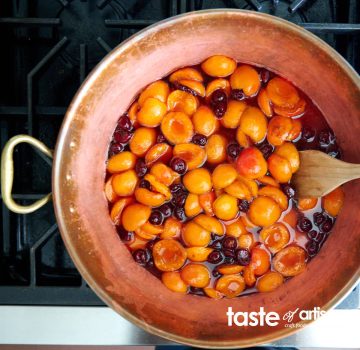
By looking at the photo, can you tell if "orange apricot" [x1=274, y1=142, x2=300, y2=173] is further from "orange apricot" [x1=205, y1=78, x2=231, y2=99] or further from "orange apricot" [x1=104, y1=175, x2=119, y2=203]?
"orange apricot" [x1=104, y1=175, x2=119, y2=203]

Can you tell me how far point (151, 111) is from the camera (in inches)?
35.7

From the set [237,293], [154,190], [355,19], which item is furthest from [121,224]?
[355,19]

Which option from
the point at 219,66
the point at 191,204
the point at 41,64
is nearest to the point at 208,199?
the point at 191,204

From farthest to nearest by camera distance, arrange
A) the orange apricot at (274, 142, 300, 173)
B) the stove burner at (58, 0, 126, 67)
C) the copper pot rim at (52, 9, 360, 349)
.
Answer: the stove burner at (58, 0, 126, 67), the orange apricot at (274, 142, 300, 173), the copper pot rim at (52, 9, 360, 349)

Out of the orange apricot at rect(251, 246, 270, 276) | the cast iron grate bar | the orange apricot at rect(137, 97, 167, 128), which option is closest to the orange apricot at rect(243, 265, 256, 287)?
the orange apricot at rect(251, 246, 270, 276)

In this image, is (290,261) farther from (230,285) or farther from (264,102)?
(264,102)

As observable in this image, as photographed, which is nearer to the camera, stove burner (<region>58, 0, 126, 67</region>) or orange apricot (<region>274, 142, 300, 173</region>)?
orange apricot (<region>274, 142, 300, 173</region>)

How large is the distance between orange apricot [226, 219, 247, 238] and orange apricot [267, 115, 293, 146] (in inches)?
6.2

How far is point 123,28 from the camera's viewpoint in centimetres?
96

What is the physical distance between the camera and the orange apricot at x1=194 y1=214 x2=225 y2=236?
3.02 ft

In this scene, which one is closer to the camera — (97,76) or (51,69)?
(97,76)

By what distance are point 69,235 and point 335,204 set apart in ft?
1.57

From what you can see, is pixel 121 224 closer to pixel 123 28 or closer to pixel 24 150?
pixel 24 150

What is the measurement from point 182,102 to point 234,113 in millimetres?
96
